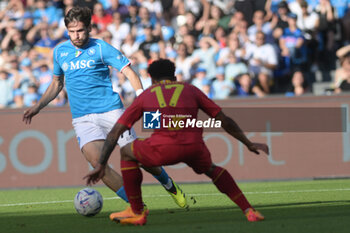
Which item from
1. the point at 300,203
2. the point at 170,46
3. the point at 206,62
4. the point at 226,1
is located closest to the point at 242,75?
the point at 206,62

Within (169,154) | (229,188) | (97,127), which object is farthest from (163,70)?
(97,127)

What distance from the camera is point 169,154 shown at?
22.8 ft

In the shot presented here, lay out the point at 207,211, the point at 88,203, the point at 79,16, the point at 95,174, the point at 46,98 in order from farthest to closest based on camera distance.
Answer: the point at 46,98
the point at 207,211
the point at 88,203
the point at 79,16
the point at 95,174

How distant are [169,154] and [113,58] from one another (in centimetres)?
189

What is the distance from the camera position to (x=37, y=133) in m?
14.3

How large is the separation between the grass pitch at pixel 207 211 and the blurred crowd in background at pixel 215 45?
118 inches

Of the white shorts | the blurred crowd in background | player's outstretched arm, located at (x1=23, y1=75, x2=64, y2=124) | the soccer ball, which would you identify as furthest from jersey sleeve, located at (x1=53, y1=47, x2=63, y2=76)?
the blurred crowd in background

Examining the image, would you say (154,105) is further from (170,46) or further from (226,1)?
(226,1)

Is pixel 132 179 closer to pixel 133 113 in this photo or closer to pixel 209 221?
pixel 133 113

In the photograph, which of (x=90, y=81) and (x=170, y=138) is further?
(x=90, y=81)

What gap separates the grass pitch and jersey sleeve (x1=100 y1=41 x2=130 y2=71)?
5.66 feet

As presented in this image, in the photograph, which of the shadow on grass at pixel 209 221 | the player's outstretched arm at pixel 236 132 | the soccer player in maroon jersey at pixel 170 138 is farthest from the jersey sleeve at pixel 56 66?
the player's outstretched arm at pixel 236 132

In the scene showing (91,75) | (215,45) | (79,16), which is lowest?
(215,45)

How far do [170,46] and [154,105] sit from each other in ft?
33.1
